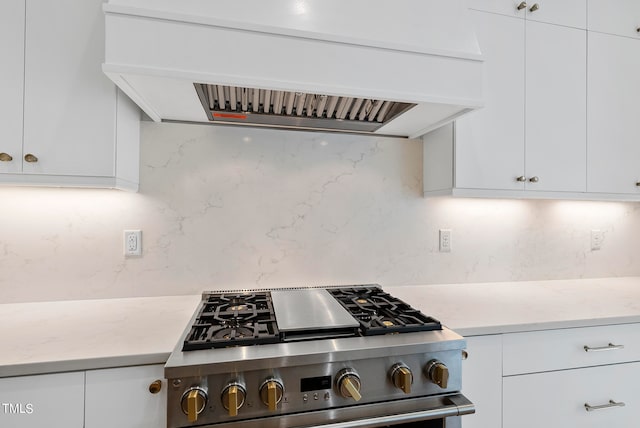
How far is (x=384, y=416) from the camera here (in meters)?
0.91

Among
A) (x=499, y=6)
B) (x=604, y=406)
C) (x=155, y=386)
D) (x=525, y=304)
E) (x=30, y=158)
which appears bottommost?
(x=604, y=406)

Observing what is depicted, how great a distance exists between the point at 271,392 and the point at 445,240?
1.27 m

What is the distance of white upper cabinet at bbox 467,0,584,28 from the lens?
4.76ft

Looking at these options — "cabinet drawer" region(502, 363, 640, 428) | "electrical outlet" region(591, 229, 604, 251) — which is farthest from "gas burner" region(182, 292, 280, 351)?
"electrical outlet" region(591, 229, 604, 251)

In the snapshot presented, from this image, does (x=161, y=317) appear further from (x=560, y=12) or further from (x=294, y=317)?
(x=560, y=12)

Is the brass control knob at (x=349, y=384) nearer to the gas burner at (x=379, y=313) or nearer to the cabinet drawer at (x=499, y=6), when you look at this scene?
the gas burner at (x=379, y=313)

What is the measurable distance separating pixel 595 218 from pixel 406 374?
1.86 meters

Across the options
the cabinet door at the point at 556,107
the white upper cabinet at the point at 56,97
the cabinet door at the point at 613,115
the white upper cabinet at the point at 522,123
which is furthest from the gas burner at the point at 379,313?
the cabinet door at the point at 613,115

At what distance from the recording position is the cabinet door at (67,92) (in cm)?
108

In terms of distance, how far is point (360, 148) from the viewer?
1644 mm

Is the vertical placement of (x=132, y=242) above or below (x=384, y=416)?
above

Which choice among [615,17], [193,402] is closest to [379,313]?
[193,402]

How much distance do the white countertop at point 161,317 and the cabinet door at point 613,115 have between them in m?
0.59

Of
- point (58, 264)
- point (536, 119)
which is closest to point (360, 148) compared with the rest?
point (536, 119)
